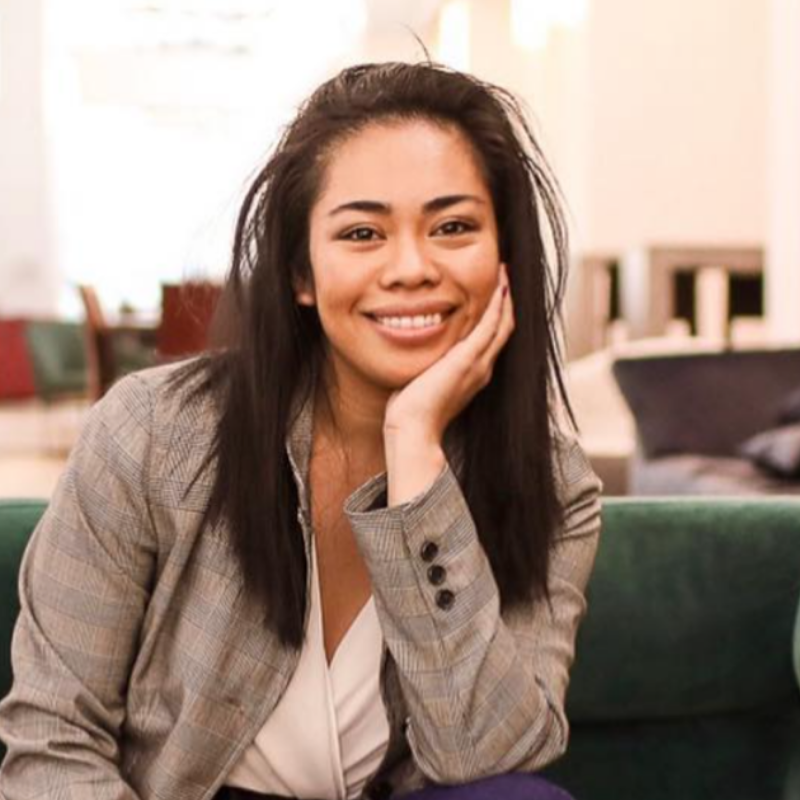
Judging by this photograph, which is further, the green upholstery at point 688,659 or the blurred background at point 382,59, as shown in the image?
the blurred background at point 382,59

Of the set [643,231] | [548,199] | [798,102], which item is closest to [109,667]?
[548,199]

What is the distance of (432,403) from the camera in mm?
1296

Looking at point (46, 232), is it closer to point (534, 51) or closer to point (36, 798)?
point (534, 51)

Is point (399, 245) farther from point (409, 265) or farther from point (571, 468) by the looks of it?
point (571, 468)

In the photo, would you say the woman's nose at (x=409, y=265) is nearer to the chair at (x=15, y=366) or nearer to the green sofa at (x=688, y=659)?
the green sofa at (x=688, y=659)

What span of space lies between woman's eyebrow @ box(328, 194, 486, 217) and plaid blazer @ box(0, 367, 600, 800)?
210 mm

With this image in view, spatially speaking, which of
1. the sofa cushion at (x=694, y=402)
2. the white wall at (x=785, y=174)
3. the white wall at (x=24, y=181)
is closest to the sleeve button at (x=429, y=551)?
the sofa cushion at (x=694, y=402)

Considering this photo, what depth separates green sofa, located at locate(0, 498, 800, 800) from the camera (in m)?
1.67

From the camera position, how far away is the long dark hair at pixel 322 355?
4.21 ft

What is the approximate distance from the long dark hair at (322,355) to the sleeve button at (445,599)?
0.11 meters

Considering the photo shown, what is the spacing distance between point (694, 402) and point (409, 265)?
2.45 meters

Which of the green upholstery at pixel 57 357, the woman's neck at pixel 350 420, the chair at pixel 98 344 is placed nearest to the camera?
the woman's neck at pixel 350 420

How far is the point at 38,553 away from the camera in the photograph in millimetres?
1265

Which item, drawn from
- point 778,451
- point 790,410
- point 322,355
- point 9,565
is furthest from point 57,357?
point 322,355
